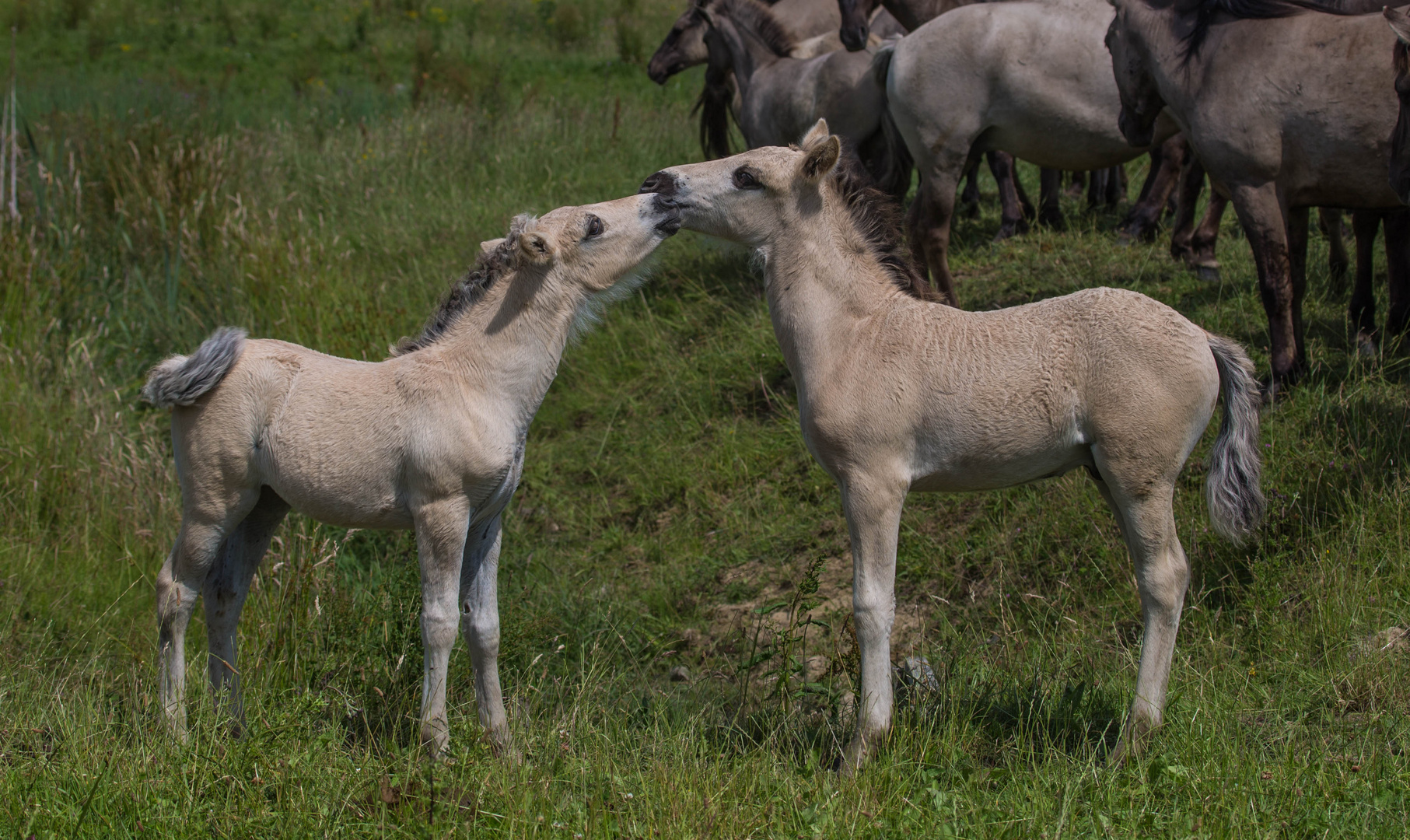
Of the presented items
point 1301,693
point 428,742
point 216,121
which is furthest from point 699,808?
point 216,121

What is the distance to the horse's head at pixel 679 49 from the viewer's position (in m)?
10.9

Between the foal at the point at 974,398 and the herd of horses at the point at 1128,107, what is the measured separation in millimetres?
952

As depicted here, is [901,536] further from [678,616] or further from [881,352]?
[881,352]

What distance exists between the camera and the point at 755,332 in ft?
23.9

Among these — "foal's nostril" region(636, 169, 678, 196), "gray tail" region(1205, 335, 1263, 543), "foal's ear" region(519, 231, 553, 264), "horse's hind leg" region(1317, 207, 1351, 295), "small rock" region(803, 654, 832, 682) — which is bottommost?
"small rock" region(803, 654, 832, 682)

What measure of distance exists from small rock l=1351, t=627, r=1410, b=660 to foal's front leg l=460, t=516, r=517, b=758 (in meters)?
3.01

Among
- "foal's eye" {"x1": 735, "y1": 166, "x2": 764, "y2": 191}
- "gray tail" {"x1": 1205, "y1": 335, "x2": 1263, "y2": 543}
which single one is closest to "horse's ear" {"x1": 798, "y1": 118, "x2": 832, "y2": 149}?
"foal's eye" {"x1": 735, "y1": 166, "x2": 764, "y2": 191}

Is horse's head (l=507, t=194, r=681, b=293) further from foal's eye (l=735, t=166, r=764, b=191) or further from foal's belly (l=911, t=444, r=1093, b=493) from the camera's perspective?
foal's belly (l=911, t=444, r=1093, b=493)

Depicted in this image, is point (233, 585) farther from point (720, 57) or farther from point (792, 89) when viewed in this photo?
point (720, 57)

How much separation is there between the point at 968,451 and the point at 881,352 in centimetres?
42

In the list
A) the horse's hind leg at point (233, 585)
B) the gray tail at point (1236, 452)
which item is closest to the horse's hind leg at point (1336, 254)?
the gray tail at point (1236, 452)

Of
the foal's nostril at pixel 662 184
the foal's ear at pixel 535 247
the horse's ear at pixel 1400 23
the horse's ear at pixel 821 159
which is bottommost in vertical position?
the foal's ear at pixel 535 247

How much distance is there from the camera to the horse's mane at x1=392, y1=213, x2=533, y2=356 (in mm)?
3775

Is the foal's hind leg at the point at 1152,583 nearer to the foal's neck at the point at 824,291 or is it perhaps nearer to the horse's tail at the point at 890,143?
the foal's neck at the point at 824,291
